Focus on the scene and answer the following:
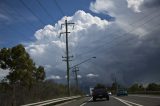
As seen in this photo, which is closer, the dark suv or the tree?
the dark suv

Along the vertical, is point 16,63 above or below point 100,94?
above

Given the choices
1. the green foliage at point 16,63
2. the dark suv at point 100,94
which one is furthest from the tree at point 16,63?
the dark suv at point 100,94

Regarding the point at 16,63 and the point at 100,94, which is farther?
the point at 16,63

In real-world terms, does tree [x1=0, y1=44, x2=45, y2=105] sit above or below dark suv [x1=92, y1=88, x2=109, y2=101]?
above

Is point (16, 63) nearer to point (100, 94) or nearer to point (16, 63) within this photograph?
point (16, 63)

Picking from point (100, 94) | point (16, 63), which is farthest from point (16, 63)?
point (100, 94)

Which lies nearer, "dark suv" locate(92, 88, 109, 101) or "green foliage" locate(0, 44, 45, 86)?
"dark suv" locate(92, 88, 109, 101)

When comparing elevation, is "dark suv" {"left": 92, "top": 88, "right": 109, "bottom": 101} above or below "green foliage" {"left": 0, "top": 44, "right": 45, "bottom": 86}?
below

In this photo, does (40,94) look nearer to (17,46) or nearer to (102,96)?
(102,96)

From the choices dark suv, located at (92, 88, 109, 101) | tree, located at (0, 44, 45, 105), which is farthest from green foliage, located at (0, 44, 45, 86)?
dark suv, located at (92, 88, 109, 101)

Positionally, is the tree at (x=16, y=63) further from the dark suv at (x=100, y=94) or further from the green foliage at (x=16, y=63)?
the dark suv at (x=100, y=94)

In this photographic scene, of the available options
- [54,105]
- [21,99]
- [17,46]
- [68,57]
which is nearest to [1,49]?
[17,46]

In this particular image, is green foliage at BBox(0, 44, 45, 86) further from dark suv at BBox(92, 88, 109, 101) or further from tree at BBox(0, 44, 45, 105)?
dark suv at BBox(92, 88, 109, 101)

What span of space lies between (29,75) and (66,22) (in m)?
12.9
